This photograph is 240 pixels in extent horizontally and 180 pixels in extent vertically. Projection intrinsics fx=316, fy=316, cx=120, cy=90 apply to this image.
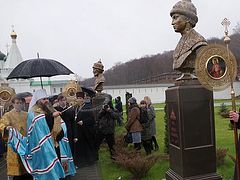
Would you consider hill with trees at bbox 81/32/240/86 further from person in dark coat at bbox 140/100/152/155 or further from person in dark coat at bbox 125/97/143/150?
person in dark coat at bbox 125/97/143/150

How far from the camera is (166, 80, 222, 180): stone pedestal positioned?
4918mm

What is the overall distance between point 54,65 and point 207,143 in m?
3.62

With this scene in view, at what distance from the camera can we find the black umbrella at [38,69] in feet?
21.4

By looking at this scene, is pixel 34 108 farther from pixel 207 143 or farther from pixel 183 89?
pixel 207 143

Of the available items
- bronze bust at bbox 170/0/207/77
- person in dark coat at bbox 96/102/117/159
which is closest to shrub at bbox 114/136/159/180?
person in dark coat at bbox 96/102/117/159

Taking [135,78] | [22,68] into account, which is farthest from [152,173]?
[135,78]

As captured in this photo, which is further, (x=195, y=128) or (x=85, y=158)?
(x=85, y=158)

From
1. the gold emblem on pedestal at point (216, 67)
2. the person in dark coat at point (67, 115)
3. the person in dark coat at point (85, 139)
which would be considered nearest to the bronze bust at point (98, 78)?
the person in dark coat at point (85, 139)

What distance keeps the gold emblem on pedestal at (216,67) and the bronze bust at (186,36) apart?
2.23 feet

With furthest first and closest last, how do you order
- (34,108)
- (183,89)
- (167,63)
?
(167,63) < (34,108) < (183,89)

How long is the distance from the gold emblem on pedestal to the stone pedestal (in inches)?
26.1

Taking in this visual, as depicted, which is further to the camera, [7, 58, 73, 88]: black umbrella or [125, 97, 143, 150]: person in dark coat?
[125, 97, 143, 150]: person in dark coat

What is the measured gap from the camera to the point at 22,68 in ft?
22.3

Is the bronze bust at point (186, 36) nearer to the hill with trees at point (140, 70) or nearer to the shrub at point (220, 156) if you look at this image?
the shrub at point (220, 156)
